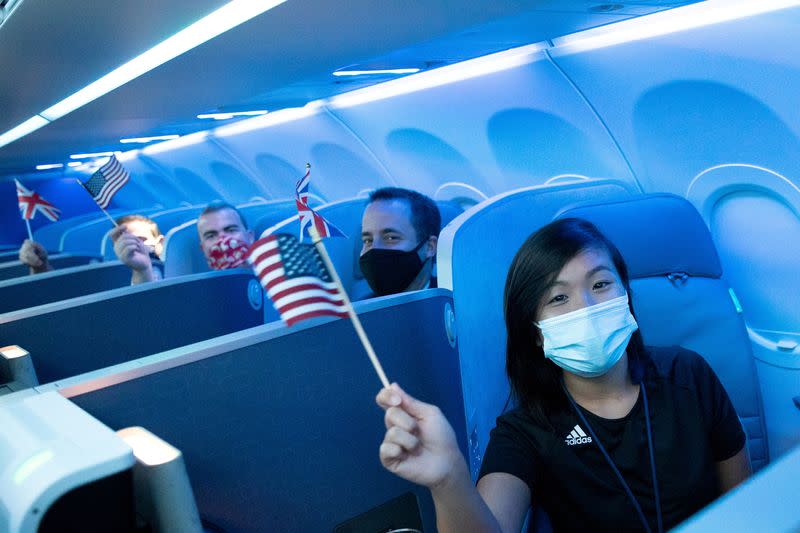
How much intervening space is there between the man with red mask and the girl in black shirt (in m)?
2.29

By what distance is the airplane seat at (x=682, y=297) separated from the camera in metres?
2.47

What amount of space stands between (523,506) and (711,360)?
1165 mm

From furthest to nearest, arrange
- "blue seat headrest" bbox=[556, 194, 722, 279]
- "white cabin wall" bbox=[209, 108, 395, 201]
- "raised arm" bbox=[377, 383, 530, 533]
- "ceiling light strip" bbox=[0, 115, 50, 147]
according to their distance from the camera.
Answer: "white cabin wall" bbox=[209, 108, 395, 201]
"ceiling light strip" bbox=[0, 115, 50, 147]
"blue seat headrest" bbox=[556, 194, 722, 279]
"raised arm" bbox=[377, 383, 530, 533]

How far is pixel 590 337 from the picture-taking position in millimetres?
1829

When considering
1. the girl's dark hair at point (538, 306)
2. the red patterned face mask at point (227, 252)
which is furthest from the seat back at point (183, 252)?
the girl's dark hair at point (538, 306)

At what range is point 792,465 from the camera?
1.84 feet

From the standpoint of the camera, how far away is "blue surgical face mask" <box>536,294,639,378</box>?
1845mm

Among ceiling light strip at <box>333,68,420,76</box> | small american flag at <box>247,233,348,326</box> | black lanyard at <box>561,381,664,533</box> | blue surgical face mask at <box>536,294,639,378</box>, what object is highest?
ceiling light strip at <box>333,68,420,76</box>

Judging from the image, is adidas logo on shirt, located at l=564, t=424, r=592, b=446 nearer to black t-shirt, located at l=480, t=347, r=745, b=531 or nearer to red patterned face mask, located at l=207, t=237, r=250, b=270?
black t-shirt, located at l=480, t=347, r=745, b=531

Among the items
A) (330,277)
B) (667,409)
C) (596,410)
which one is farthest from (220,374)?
(667,409)

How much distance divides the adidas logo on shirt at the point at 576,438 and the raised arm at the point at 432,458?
1.44 ft

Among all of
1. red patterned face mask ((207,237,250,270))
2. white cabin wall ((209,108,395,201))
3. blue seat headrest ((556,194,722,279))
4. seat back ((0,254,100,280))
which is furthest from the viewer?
white cabin wall ((209,108,395,201))

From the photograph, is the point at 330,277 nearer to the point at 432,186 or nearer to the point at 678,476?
the point at 678,476

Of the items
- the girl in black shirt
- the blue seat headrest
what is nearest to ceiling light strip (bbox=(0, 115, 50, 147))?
the blue seat headrest
